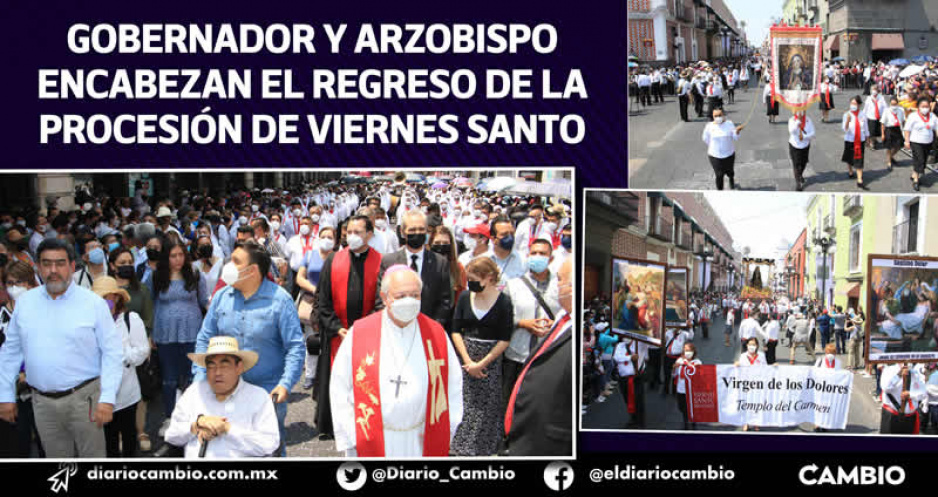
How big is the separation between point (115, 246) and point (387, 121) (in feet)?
7.36

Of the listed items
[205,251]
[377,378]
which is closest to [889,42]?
[377,378]

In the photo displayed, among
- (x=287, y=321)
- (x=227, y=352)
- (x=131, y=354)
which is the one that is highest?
(x=287, y=321)

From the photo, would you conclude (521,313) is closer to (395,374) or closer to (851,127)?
(395,374)

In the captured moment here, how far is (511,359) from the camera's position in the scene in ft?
21.3

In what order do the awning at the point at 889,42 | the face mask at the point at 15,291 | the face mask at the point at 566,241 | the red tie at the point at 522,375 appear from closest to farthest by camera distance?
the red tie at the point at 522,375, the face mask at the point at 15,291, the face mask at the point at 566,241, the awning at the point at 889,42

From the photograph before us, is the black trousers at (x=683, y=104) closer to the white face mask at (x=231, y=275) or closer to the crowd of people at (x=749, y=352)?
the crowd of people at (x=749, y=352)

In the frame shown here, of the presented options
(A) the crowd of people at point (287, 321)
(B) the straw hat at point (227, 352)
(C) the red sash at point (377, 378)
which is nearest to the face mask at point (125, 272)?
(A) the crowd of people at point (287, 321)

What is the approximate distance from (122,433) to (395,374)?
206 cm

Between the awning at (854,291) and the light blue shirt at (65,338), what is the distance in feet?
17.3

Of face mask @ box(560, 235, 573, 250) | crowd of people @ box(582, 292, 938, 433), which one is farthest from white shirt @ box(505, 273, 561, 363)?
crowd of people @ box(582, 292, 938, 433)

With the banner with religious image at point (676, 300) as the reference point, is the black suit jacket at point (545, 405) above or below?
below

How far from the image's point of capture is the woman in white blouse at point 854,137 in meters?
7.54

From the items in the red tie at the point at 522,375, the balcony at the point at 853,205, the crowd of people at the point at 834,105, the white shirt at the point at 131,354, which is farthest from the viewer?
the crowd of people at the point at 834,105

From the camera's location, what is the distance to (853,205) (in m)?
6.80
